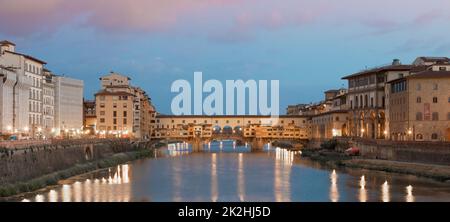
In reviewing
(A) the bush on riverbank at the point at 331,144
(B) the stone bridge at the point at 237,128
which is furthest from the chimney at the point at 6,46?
(B) the stone bridge at the point at 237,128

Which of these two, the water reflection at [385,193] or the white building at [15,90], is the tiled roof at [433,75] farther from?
the white building at [15,90]

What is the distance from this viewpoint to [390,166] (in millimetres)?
46594

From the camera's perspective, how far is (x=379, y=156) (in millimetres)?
54156

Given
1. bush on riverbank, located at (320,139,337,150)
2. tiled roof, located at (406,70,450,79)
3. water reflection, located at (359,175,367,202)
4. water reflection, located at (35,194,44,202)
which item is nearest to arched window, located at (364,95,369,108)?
bush on riverbank, located at (320,139,337,150)

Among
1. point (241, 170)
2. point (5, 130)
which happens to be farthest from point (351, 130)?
point (5, 130)

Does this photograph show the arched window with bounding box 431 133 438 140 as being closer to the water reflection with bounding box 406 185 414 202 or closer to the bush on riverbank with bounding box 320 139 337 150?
the bush on riverbank with bounding box 320 139 337 150

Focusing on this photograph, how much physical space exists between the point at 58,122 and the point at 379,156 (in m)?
40.7

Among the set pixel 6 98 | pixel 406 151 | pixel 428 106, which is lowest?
pixel 406 151

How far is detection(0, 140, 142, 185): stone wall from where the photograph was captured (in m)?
32.9

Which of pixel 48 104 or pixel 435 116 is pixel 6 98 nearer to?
pixel 48 104

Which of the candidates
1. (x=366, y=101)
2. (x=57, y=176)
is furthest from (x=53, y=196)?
(x=366, y=101)

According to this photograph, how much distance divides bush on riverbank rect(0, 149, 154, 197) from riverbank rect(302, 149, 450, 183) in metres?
19.7

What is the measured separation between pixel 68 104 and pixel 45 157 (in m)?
40.8
